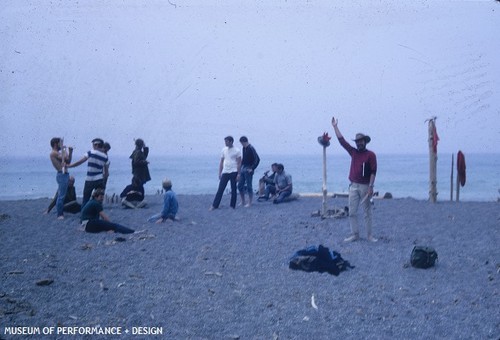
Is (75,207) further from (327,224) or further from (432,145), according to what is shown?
(432,145)

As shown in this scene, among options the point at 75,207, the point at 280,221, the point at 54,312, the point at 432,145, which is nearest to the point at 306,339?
the point at 54,312

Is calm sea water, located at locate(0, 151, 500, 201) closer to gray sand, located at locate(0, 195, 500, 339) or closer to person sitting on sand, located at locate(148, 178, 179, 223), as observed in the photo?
person sitting on sand, located at locate(148, 178, 179, 223)

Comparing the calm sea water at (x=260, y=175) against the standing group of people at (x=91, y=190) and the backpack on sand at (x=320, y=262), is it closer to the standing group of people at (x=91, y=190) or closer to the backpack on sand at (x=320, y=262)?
the standing group of people at (x=91, y=190)

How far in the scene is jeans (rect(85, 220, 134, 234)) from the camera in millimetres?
10180

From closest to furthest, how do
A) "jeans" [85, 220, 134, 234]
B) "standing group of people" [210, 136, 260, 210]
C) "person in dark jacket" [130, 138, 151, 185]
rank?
"jeans" [85, 220, 134, 234] → "standing group of people" [210, 136, 260, 210] → "person in dark jacket" [130, 138, 151, 185]

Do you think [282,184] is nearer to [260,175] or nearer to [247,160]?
[247,160]

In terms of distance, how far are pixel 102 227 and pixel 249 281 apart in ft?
14.3

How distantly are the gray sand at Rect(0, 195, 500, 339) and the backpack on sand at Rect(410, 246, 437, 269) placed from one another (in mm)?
121

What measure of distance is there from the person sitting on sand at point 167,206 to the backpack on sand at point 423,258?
572cm

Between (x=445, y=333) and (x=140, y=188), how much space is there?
1046 centimetres

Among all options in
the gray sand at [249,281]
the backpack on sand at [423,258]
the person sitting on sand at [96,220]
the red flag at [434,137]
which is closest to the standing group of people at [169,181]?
the person sitting on sand at [96,220]

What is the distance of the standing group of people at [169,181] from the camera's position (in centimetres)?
915

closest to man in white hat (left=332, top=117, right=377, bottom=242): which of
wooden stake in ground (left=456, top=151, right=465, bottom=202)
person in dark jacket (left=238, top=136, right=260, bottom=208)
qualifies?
person in dark jacket (left=238, top=136, right=260, bottom=208)

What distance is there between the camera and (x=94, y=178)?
36.4ft
